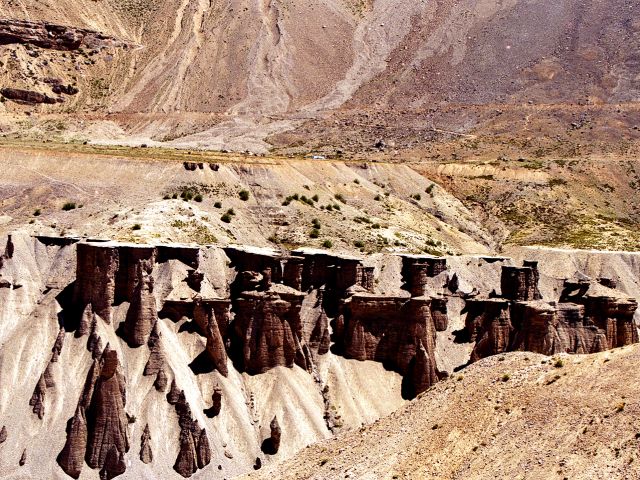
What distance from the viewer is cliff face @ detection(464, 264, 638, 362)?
51750mm

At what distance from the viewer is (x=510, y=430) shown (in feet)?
81.5

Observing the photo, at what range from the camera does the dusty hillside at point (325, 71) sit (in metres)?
148

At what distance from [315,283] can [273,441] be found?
15.1 m

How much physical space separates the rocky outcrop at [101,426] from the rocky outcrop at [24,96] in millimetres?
114523

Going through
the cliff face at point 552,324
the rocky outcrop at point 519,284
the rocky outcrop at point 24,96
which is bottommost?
the cliff face at point 552,324

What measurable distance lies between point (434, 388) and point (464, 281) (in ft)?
144

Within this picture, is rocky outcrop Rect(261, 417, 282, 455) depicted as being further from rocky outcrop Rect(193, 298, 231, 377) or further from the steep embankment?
the steep embankment

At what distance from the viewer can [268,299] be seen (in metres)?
52.9

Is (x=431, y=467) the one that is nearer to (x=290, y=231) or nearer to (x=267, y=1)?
(x=290, y=231)

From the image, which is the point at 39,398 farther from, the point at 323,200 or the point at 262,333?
the point at 323,200

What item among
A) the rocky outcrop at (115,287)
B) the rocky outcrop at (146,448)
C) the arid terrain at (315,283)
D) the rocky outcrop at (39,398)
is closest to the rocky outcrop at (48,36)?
the arid terrain at (315,283)

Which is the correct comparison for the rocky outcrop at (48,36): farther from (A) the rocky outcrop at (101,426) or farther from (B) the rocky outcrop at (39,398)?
(A) the rocky outcrop at (101,426)

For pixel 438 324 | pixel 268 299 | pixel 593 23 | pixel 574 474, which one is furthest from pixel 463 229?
pixel 593 23

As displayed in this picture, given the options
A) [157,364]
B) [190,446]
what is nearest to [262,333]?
[157,364]
